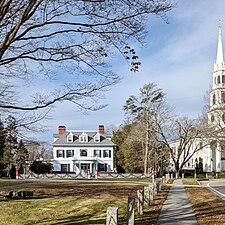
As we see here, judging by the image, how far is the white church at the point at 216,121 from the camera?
4588 cm

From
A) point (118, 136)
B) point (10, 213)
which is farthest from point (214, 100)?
point (10, 213)

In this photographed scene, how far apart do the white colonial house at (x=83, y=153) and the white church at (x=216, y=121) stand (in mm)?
10963

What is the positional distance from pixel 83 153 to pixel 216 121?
25338 mm

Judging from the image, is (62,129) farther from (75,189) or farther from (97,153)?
(75,189)

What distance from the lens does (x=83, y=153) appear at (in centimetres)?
6506

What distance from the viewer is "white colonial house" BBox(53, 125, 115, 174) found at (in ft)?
210

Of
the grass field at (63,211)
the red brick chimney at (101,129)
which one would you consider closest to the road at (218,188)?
the grass field at (63,211)

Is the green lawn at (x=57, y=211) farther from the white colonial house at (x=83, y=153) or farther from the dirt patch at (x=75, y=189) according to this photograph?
the white colonial house at (x=83, y=153)

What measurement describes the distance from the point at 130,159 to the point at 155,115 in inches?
437

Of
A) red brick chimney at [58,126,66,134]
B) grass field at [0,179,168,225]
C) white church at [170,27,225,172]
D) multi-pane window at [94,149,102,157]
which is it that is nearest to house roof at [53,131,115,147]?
multi-pane window at [94,149,102,157]

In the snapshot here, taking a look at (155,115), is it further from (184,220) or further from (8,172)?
(184,220)

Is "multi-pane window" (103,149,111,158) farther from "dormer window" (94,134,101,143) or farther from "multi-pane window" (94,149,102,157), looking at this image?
"dormer window" (94,134,101,143)

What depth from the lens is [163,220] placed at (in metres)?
11.6

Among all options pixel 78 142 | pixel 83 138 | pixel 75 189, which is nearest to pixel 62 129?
pixel 78 142
